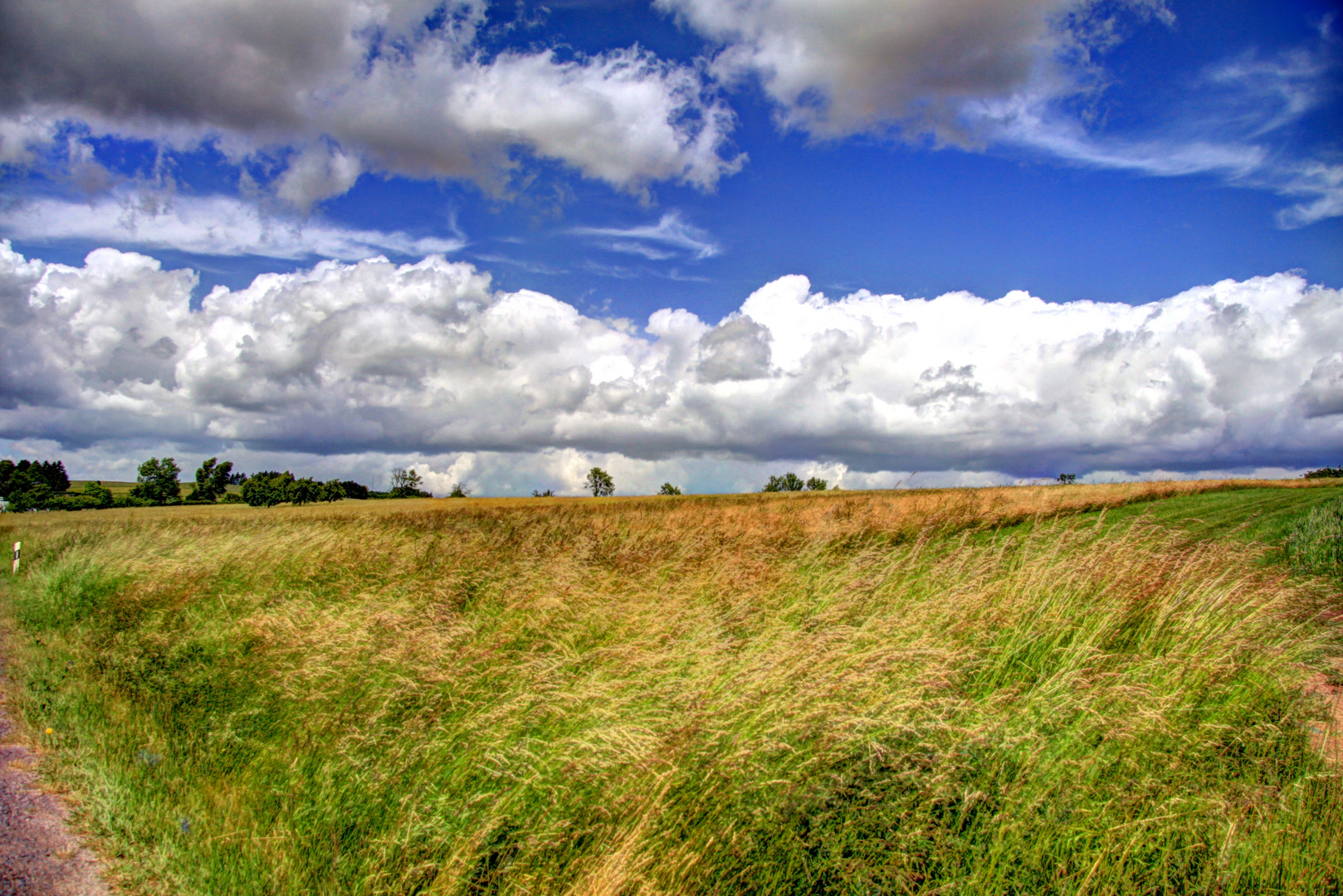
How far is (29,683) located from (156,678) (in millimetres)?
1828

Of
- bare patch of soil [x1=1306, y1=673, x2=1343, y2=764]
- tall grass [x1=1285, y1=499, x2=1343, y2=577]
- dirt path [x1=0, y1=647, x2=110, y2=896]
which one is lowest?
dirt path [x1=0, y1=647, x2=110, y2=896]

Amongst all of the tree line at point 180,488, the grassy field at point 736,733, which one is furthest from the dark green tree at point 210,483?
the grassy field at point 736,733

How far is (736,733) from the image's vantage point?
13.4 feet

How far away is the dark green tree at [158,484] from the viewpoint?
75.1m

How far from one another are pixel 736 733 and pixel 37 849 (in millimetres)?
4477

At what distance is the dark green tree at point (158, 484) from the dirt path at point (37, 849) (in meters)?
87.1

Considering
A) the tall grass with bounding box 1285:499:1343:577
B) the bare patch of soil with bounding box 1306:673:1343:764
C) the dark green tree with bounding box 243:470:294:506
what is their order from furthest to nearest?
the dark green tree with bounding box 243:470:294:506 → the tall grass with bounding box 1285:499:1343:577 → the bare patch of soil with bounding box 1306:673:1343:764

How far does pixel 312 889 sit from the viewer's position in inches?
143

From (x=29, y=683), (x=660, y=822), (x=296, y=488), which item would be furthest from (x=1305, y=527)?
(x=296, y=488)

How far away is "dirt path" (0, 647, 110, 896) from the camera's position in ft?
12.4

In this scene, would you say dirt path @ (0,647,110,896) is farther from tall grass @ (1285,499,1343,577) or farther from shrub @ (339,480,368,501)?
shrub @ (339,480,368,501)

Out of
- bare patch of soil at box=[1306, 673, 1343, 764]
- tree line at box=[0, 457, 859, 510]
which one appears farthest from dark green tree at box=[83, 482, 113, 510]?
bare patch of soil at box=[1306, 673, 1343, 764]

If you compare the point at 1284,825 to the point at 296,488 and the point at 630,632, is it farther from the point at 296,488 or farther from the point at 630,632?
the point at 296,488

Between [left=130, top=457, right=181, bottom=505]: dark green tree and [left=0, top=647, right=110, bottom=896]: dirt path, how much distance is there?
87134mm
